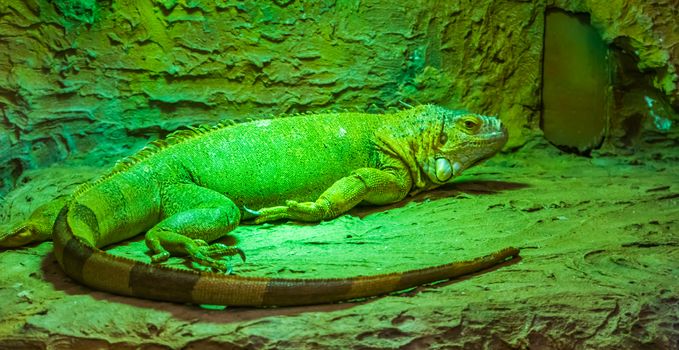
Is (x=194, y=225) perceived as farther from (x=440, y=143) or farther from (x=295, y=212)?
(x=440, y=143)

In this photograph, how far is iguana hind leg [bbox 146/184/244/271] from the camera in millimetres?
3664

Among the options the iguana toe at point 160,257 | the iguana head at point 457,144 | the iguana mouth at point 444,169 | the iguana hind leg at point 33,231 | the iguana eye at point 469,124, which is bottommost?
the iguana toe at point 160,257

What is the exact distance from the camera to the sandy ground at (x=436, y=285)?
2758 millimetres

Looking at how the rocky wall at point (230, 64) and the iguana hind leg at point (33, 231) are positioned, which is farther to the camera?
the rocky wall at point (230, 64)

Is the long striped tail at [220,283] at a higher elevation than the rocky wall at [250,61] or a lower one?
lower

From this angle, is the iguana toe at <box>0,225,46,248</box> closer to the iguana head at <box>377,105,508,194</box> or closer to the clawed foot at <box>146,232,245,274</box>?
the clawed foot at <box>146,232,245,274</box>


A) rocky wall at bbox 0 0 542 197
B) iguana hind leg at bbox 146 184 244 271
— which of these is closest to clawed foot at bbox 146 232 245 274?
iguana hind leg at bbox 146 184 244 271

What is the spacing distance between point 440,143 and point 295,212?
1516mm

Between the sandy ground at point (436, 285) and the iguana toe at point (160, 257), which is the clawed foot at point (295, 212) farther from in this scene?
the iguana toe at point (160, 257)

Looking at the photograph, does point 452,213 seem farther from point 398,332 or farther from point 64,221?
point 64,221

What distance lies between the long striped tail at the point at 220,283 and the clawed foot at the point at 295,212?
5.07ft

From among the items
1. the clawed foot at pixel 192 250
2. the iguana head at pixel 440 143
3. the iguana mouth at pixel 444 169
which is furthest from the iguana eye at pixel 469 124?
the clawed foot at pixel 192 250

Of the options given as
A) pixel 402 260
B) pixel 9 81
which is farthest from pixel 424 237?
pixel 9 81

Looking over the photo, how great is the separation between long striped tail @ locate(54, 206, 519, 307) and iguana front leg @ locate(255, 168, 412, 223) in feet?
5.14
